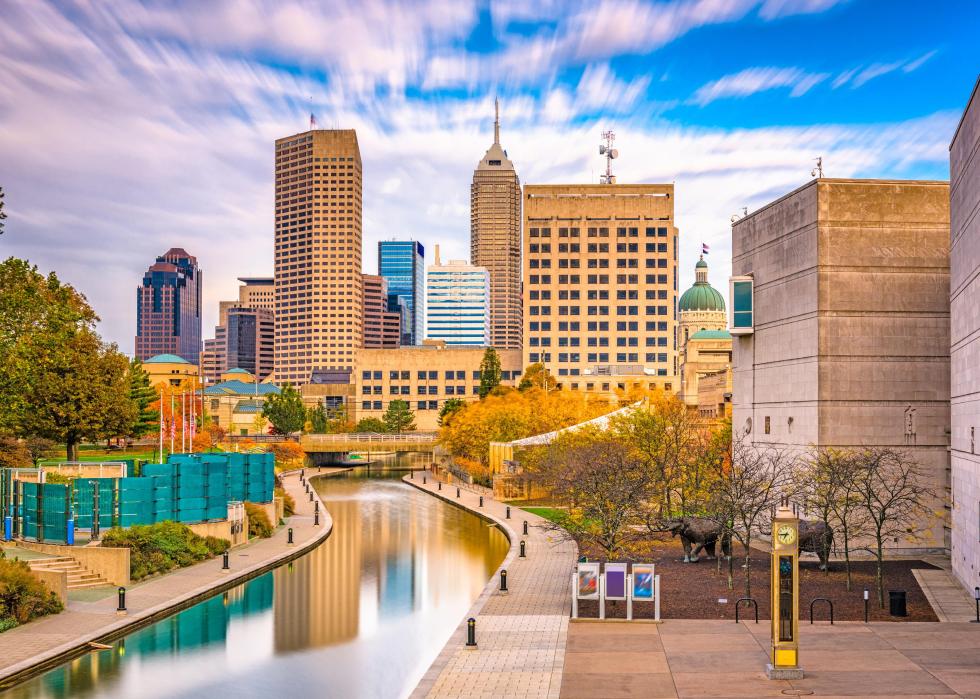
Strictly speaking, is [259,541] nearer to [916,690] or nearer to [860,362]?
[860,362]

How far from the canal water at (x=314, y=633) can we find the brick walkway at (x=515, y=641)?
1387mm

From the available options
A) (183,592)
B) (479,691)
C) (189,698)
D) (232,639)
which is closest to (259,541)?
(183,592)

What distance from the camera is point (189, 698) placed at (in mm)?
22328

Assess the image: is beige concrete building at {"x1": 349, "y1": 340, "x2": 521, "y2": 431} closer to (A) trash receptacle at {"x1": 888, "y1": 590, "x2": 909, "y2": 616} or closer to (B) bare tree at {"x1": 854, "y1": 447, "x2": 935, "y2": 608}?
(B) bare tree at {"x1": 854, "y1": 447, "x2": 935, "y2": 608}

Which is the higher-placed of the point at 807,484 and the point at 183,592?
the point at 807,484

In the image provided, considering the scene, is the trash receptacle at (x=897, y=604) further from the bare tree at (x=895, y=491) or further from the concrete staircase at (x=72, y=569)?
the concrete staircase at (x=72, y=569)

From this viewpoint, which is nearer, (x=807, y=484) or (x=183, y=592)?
(x=183, y=592)

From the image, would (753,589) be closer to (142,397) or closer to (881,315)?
(881,315)

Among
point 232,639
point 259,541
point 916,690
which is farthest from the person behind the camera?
point 259,541

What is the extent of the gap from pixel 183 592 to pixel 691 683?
18548 mm

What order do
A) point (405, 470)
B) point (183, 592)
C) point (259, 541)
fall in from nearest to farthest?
point (183, 592)
point (259, 541)
point (405, 470)

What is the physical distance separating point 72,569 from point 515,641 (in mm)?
17039

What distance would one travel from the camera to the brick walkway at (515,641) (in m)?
20.5

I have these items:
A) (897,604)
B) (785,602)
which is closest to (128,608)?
(785,602)
